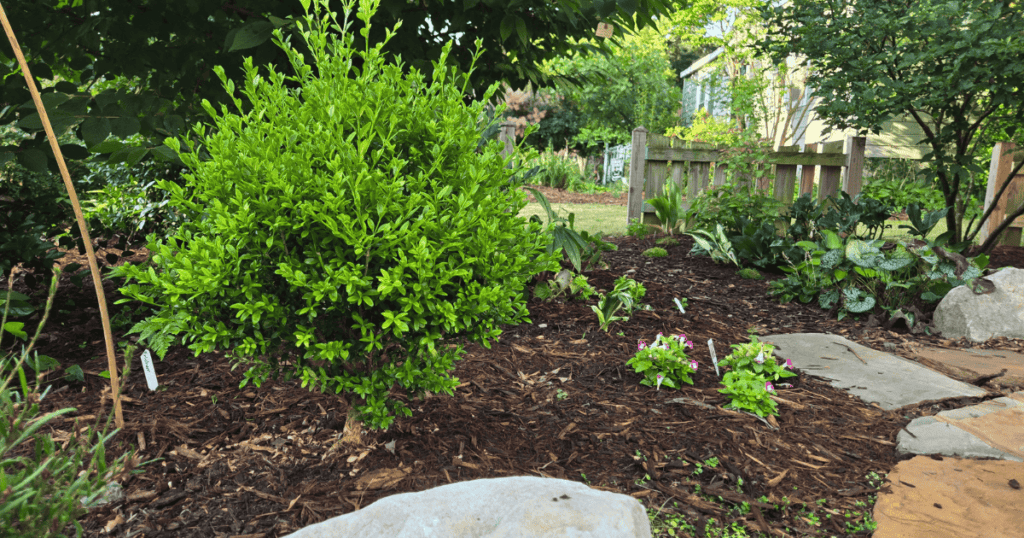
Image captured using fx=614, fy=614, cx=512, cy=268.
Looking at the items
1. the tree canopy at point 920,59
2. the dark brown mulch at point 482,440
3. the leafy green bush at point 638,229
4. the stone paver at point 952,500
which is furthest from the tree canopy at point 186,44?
the leafy green bush at point 638,229

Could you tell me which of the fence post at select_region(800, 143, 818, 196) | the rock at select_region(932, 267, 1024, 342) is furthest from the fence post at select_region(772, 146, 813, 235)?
the rock at select_region(932, 267, 1024, 342)

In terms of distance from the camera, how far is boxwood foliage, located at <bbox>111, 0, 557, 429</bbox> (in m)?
1.80

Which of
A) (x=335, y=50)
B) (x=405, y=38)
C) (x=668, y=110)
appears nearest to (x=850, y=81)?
(x=405, y=38)

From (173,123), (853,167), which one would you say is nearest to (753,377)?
(173,123)

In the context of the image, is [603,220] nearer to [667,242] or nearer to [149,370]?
[667,242]

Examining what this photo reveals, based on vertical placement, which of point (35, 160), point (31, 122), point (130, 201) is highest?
point (31, 122)

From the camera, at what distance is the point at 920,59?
4.65 m

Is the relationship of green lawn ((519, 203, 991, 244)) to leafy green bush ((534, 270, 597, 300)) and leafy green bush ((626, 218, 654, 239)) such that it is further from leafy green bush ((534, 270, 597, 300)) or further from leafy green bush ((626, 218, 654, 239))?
leafy green bush ((534, 270, 597, 300))

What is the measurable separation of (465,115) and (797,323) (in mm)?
3261

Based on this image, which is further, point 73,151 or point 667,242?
point 667,242

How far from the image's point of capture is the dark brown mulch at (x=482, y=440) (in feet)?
6.64

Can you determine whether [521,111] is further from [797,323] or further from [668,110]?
[797,323]

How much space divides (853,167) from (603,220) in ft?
11.5

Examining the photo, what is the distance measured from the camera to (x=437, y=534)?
147 cm
